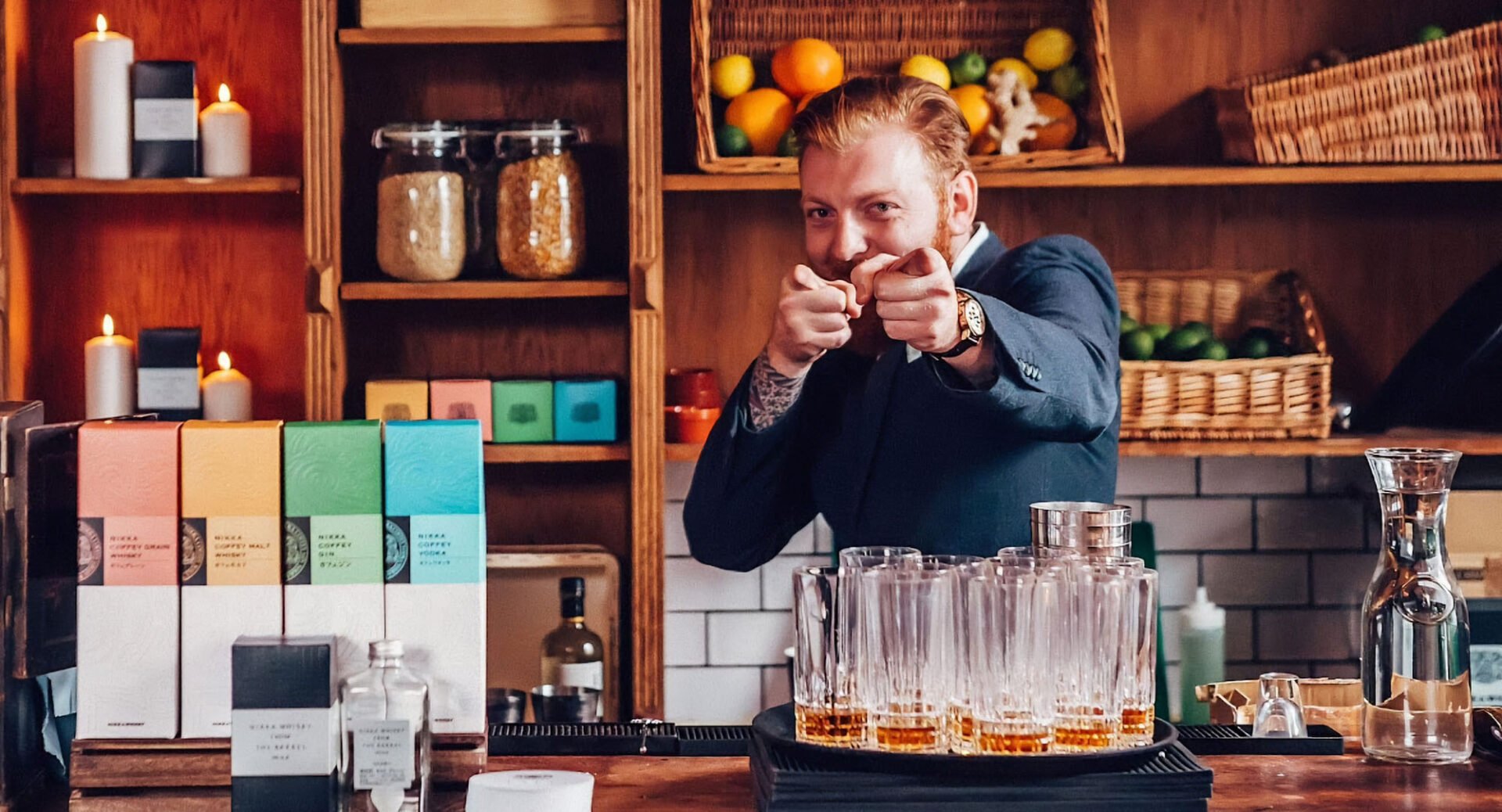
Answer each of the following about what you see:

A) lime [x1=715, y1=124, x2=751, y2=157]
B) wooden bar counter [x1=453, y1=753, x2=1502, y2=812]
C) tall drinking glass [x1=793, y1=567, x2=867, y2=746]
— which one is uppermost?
lime [x1=715, y1=124, x2=751, y2=157]

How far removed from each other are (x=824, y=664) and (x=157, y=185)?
2009 millimetres

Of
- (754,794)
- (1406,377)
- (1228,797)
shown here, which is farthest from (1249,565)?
(754,794)

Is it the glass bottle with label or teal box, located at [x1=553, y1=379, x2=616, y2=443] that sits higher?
teal box, located at [x1=553, y1=379, x2=616, y2=443]

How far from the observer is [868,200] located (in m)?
1.93

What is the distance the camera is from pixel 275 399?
9.93ft

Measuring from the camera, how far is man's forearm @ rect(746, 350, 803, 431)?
5.93 ft

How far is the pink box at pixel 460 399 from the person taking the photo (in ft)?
9.11

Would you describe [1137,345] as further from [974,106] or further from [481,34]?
[481,34]

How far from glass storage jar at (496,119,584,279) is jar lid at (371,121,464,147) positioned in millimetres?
96

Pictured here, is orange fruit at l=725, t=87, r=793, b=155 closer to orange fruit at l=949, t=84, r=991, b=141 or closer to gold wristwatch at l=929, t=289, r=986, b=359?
orange fruit at l=949, t=84, r=991, b=141

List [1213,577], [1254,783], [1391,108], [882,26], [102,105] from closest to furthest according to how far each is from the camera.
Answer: [1254,783], [1391,108], [102,105], [882,26], [1213,577]

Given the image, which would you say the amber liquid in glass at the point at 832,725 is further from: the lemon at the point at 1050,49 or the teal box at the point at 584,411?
the lemon at the point at 1050,49

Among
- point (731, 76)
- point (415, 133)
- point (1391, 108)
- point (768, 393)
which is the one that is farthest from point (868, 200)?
point (1391, 108)

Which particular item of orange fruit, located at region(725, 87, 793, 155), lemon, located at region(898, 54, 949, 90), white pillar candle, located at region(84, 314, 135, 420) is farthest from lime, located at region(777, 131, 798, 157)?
white pillar candle, located at region(84, 314, 135, 420)
